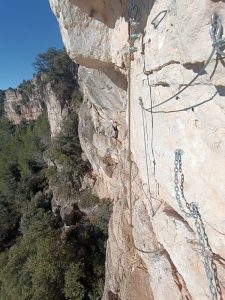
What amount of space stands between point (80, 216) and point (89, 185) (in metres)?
1.98

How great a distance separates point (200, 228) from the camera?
270 centimetres

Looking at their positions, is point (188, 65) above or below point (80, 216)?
above

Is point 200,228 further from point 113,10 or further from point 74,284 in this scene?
point 74,284

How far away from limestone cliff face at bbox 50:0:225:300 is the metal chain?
6 cm

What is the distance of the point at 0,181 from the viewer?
2320 centimetres

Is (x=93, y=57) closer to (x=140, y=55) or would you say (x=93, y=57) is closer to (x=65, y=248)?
(x=140, y=55)

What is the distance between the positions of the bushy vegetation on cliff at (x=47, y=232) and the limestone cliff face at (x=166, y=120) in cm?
566

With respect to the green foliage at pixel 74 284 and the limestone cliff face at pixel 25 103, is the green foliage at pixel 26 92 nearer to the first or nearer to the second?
the limestone cliff face at pixel 25 103

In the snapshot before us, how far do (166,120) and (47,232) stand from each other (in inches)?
444

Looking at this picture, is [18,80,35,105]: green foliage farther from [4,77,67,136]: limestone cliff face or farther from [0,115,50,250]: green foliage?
[0,115,50,250]: green foliage

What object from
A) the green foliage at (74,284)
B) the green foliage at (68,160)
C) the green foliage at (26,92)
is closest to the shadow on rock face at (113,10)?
the green foliage at (74,284)

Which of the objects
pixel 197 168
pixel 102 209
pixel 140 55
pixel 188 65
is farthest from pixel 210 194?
pixel 102 209

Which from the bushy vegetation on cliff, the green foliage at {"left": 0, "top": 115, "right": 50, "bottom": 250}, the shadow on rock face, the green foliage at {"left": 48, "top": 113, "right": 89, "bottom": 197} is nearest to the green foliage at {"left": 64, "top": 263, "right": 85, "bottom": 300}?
the bushy vegetation on cliff

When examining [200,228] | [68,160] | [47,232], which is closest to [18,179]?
[68,160]
